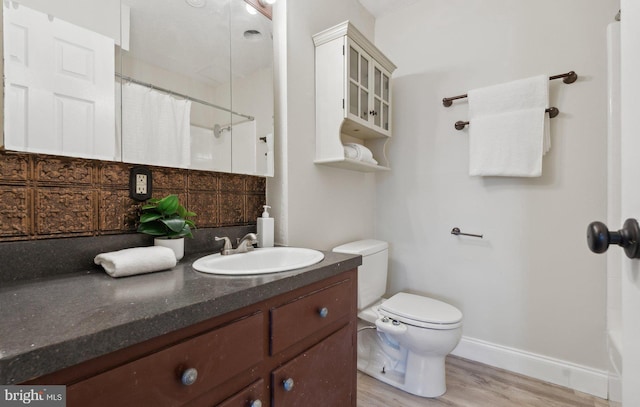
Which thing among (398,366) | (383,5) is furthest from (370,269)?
Answer: (383,5)

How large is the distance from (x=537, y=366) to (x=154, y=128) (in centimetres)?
239

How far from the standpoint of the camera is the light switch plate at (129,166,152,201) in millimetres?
1035

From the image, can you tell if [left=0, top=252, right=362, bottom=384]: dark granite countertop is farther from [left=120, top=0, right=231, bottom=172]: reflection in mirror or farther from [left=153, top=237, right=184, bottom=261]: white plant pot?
[left=120, top=0, right=231, bottom=172]: reflection in mirror

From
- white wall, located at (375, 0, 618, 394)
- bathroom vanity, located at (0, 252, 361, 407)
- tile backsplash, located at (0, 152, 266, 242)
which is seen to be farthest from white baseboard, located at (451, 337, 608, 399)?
tile backsplash, located at (0, 152, 266, 242)

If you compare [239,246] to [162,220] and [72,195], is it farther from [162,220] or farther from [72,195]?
[72,195]

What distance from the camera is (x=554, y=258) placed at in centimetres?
166

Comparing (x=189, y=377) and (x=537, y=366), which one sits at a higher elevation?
(x=189, y=377)

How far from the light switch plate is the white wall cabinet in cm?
88

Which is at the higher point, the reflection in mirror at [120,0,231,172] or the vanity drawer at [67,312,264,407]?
the reflection in mirror at [120,0,231,172]

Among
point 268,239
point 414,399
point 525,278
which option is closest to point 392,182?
point 525,278

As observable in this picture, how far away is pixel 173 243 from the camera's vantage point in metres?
1.04

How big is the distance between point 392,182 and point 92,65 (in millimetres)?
1865

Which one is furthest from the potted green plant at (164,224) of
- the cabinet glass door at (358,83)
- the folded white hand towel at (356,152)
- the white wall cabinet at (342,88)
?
the cabinet glass door at (358,83)

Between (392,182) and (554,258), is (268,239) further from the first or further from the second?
(554,258)
